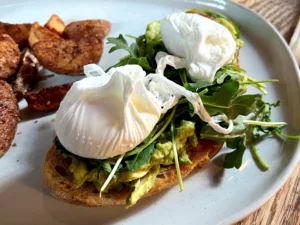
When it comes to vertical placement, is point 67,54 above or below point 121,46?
below

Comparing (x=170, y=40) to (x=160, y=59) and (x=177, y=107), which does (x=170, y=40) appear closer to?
(x=160, y=59)

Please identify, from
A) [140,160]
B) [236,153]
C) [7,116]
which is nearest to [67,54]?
[7,116]

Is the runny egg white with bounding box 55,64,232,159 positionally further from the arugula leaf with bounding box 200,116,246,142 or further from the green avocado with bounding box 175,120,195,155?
the arugula leaf with bounding box 200,116,246,142

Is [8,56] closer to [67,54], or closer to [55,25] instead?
[67,54]

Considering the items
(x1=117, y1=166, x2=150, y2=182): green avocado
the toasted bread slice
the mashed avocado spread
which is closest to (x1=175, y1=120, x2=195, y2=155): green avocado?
the mashed avocado spread

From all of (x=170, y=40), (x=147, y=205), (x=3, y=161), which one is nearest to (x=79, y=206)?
(x=147, y=205)
